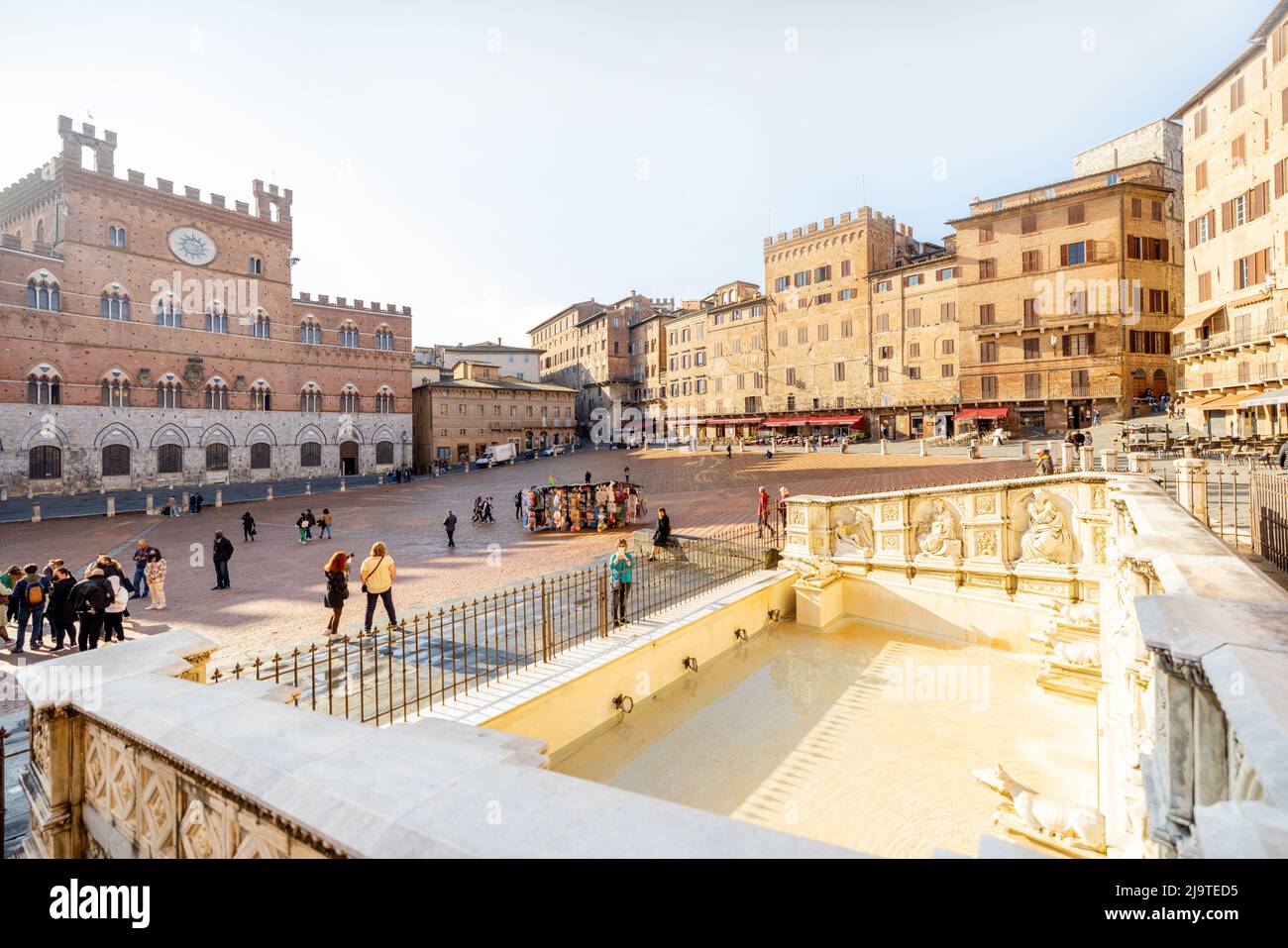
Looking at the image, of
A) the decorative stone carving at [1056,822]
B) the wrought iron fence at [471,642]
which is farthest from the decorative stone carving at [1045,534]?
the decorative stone carving at [1056,822]

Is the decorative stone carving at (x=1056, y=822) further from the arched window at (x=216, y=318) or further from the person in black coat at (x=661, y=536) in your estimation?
the arched window at (x=216, y=318)

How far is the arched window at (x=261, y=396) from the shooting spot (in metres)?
41.8

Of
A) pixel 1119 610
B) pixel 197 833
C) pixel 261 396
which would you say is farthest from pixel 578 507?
pixel 261 396

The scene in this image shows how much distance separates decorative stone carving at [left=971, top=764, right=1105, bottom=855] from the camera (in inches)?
220

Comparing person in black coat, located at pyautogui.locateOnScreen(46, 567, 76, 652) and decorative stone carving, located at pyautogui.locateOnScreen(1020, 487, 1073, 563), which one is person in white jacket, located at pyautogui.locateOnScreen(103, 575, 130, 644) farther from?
decorative stone carving, located at pyautogui.locateOnScreen(1020, 487, 1073, 563)

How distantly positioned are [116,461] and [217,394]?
22.5 ft

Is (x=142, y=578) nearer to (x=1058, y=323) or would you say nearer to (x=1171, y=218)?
(x=1058, y=323)

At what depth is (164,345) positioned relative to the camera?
3816cm

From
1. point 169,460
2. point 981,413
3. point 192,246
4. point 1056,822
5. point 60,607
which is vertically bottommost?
point 1056,822

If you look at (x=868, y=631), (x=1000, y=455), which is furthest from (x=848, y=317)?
(x=868, y=631)

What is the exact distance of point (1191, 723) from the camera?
89.6 inches

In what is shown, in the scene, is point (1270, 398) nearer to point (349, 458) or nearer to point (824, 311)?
point (824, 311)

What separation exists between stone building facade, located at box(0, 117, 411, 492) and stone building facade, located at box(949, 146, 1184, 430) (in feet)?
147

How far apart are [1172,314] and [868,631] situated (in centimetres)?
4026
